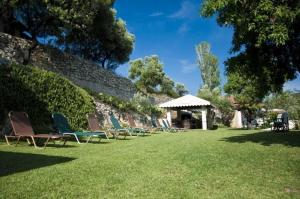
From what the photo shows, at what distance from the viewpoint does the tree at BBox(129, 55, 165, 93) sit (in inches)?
1870

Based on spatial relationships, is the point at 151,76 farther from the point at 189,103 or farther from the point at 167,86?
the point at 189,103

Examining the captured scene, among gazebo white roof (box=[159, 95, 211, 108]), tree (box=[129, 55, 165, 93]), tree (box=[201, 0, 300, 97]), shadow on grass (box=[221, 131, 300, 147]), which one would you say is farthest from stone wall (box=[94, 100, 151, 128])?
tree (box=[129, 55, 165, 93])

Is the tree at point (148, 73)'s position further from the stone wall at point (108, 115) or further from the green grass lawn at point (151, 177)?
the green grass lawn at point (151, 177)

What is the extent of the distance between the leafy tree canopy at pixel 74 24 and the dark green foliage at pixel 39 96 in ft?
18.2

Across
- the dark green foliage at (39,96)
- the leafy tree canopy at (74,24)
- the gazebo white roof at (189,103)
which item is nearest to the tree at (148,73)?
the leafy tree canopy at (74,24)

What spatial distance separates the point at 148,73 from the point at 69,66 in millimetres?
28064

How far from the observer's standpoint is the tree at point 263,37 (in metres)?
8.49

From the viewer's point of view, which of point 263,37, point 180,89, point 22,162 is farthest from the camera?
point 180,89

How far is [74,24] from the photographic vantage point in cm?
1975

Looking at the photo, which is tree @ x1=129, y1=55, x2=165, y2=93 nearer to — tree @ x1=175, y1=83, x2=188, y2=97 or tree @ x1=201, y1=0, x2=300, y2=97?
tree @ x1=175, y1=83, x2=188, y2=97

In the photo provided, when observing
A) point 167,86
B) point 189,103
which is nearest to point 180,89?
point 167,86

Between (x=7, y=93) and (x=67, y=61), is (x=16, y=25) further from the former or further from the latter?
(x=7, y=93)

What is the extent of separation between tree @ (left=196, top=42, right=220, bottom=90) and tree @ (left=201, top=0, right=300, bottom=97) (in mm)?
30552

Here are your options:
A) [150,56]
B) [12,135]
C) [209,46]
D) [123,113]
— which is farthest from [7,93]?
[150,56]
